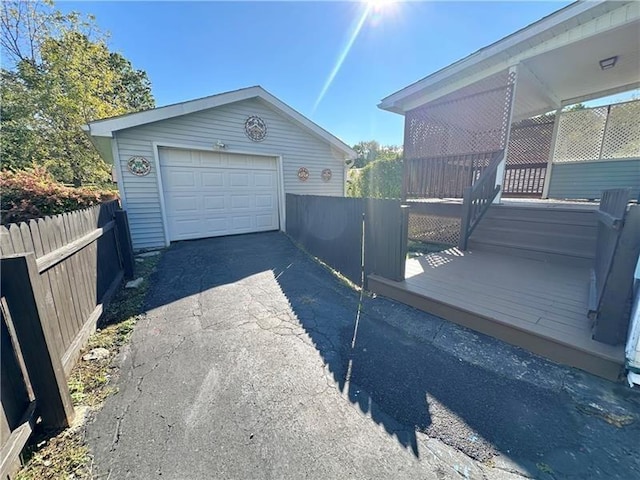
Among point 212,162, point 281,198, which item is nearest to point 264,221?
point 281,198

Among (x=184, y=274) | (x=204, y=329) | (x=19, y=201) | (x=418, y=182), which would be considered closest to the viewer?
(x=204, y=329)

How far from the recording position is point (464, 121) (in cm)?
569

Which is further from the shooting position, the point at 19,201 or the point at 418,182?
the point at 418,182

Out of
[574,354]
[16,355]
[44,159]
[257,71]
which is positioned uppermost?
[257,71]

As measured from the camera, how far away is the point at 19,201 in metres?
4.16

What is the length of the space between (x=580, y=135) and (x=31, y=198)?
12.1 metres

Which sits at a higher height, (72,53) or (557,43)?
(72,53)

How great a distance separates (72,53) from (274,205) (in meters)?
13.7

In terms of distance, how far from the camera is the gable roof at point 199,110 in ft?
18.0

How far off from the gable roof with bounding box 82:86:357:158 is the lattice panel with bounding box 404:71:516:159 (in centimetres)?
288

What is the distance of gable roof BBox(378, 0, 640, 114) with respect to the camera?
3.66m

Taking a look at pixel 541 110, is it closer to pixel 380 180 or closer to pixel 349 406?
pixel 380 180

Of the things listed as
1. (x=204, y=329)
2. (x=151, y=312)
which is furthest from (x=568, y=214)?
(x=151, y=312)

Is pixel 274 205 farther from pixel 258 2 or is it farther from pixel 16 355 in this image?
pixel 16 355
